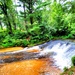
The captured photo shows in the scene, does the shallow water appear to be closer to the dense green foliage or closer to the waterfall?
the waterfall

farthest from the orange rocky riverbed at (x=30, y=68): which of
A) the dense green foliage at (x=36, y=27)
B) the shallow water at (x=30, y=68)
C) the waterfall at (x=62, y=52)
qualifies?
the dense green foliage at (x=36, y=27)

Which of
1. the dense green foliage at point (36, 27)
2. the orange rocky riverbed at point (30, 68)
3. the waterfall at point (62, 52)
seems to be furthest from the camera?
the dense green foliage at point (36, 27)

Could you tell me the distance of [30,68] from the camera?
10.2 m

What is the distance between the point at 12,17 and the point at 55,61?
19.2 m

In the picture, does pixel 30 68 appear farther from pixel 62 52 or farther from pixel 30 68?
pixel 62 52

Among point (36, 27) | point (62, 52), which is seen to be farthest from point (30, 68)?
point (36, 27)

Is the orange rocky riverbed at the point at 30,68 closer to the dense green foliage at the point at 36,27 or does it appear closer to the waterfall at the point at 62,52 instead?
the waterfall at the point at 62,52

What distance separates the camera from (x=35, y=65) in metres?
10.8

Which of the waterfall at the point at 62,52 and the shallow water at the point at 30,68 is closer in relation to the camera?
the shallow water at the point at 30,68

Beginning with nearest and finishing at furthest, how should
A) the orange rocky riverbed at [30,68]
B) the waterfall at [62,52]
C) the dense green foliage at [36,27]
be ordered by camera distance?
the orange rocky riverbed at [30,68], the waterfall at [62,52], the dense green foliage at [36,27]

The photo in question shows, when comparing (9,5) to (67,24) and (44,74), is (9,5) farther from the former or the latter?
(44,74)

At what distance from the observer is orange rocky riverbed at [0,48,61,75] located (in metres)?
9.18

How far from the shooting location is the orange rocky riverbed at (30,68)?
9.18 metres

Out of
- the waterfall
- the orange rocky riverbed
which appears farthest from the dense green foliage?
the orange rocky riverbed
